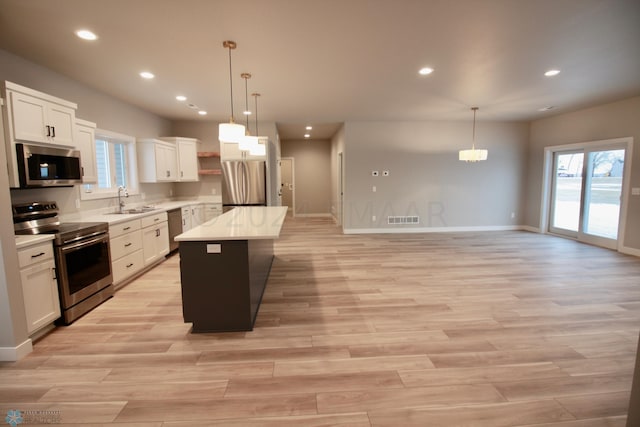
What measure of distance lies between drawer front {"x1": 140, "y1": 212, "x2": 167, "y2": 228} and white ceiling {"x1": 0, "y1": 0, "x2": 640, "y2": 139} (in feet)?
6.17

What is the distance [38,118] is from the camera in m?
2.78

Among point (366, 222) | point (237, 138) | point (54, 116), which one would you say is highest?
point (54, 116)

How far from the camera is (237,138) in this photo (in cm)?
290

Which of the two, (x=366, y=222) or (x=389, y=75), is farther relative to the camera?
(x=366, y=222)

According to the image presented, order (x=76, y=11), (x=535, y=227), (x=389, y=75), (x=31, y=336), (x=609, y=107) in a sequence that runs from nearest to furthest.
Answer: (x=76, y=11) → (x=31, y=336) → (x=389, y=75) → (x=609, y=107) → (x=535, y=227)

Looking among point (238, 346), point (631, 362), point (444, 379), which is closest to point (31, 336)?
point (238, 346)

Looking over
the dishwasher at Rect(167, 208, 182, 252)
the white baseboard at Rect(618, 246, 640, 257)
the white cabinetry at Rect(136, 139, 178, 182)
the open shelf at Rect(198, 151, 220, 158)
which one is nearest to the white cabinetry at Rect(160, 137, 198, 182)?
the open shelf at Rect(198, 151, 220, 158)

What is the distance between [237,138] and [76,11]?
1.53m

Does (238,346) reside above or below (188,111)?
below

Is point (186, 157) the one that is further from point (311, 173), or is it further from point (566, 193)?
point (566, 193)

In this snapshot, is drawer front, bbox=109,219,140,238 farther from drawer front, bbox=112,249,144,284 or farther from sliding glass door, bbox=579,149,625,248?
sliding glass door, bbox=579,149,625,248

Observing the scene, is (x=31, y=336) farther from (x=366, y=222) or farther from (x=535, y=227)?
(x=535, y=227)

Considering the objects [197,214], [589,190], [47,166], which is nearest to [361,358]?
[47,166]

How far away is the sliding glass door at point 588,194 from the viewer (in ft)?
17.5
